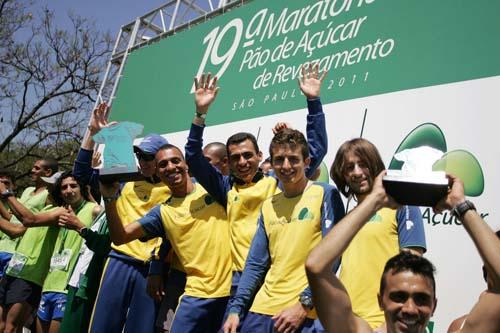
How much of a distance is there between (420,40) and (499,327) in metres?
2.67

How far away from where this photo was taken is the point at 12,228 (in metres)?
4.51

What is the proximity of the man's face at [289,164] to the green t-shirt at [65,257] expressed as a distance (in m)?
2.18

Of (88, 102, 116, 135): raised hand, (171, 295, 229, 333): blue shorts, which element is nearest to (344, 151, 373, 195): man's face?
(171, 295, 229, 333): blue shorts

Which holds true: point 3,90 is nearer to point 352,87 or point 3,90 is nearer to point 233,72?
point 233,72

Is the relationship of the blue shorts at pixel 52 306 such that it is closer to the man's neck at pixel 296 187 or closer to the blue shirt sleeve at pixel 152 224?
the blue shirt sleeve at pixel 152 224

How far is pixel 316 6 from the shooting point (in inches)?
189

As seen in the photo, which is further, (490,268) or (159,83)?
(159,83)

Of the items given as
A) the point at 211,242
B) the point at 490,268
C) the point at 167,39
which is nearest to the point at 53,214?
the point at 211,242

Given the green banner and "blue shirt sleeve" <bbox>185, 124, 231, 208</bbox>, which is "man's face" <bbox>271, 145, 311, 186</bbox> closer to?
"blue shirt sleeve" <bbox>185, 124, 231, 208</bbox>

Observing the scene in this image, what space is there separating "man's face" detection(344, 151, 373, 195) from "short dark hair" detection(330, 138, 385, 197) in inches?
0.5

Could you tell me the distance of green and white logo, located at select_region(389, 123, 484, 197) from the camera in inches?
116

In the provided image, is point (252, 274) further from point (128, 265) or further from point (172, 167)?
point (128, 265)

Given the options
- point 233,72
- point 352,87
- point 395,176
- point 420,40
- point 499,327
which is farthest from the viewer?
point 233,72

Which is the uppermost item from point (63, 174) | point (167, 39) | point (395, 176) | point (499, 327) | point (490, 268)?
point (167, 39)
